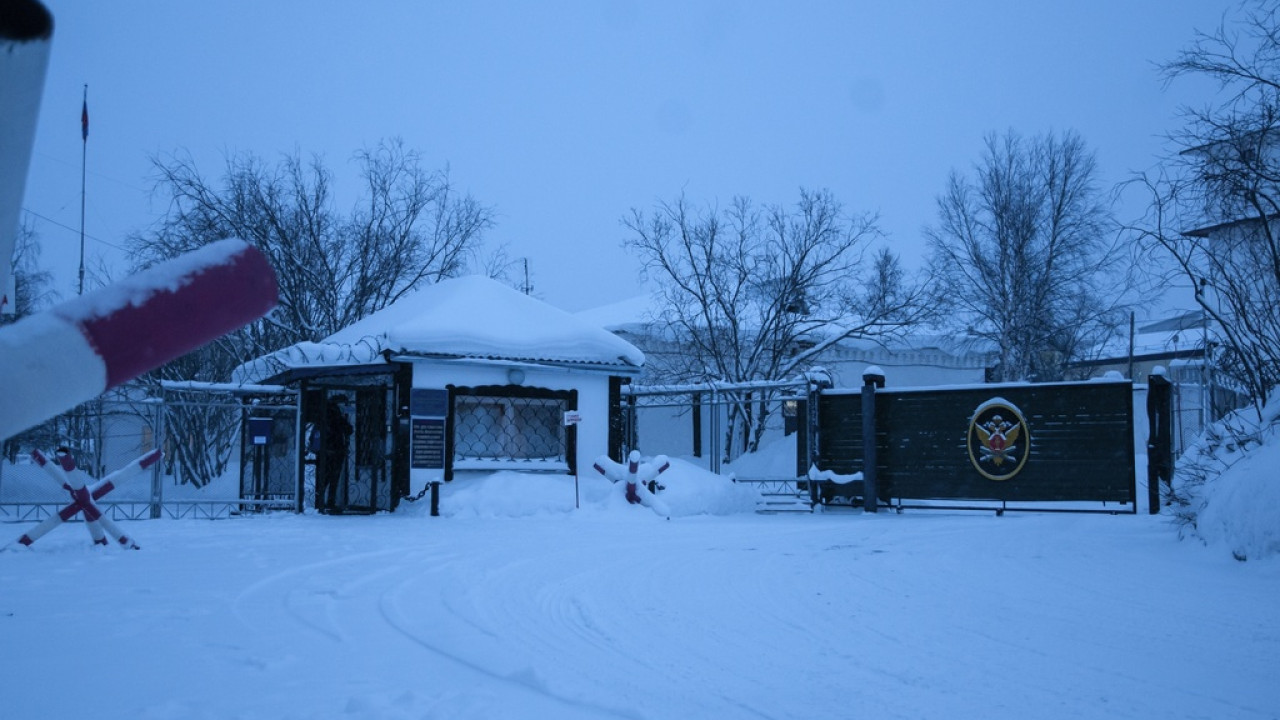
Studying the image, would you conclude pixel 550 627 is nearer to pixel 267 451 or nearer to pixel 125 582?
pixel 125 582

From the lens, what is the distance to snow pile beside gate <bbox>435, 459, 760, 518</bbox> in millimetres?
16312

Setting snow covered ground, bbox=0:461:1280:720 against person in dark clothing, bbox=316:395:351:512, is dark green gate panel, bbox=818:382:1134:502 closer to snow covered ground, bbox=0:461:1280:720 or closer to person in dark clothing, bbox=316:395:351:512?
snow covered ground, bbox=0:461:1280:720

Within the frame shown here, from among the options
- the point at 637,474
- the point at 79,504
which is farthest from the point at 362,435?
the point at 79,504

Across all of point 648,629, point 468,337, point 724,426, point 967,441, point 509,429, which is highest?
point 468,337

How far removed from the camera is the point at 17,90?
939mm

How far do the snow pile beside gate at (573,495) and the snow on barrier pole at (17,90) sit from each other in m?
15.3

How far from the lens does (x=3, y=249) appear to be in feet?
3.01

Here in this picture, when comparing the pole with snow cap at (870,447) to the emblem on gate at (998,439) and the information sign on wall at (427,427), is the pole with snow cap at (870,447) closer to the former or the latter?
the emblem on gate at (998,439)

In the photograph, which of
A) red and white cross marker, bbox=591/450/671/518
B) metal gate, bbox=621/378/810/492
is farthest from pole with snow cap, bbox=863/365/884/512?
red and white cross marker, bbox=591/450/671/518

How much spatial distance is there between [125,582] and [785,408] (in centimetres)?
2255

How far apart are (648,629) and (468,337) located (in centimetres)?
1192

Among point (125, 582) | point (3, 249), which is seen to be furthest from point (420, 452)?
point (3, 249)

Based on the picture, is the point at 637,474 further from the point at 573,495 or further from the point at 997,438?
the point at 997,438

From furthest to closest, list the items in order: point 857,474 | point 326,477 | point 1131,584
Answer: point 326,477 → point 857,474 → point 1131,584
